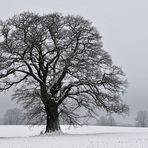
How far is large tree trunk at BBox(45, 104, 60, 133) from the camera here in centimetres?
3075

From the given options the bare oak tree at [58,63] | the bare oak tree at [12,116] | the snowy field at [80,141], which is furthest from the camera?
the bare oak tree at [12,116]

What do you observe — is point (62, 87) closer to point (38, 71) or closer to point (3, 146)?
point (38, 71)

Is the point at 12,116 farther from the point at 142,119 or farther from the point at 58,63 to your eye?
the point at 58,63

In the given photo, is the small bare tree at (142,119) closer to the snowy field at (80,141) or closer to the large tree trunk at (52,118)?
the large tree trunk at (52,118)

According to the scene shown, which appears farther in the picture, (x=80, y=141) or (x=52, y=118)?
(x=52, y=118)

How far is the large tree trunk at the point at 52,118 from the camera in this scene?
30.8 meters

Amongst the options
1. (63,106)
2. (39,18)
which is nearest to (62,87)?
(63,106)

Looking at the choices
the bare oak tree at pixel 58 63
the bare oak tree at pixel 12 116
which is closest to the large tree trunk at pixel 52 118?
the bare oak tree at pixel 58 63

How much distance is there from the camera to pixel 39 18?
30719 mm

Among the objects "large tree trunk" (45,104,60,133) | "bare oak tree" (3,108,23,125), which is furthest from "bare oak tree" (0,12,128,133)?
"bare oak tree" (3,108,23,125)

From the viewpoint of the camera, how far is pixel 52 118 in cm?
3106

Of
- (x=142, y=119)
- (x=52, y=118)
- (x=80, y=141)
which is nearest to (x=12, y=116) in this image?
(x=142, y=119)

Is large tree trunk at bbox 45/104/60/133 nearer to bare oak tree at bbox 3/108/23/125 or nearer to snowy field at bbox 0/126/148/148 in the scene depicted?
snowy field at bbox 0/126/148/148

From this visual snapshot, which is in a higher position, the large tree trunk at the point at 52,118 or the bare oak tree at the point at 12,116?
the bare oak tree at the point at 12,116
